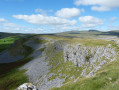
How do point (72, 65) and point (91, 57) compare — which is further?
point (72, 65)

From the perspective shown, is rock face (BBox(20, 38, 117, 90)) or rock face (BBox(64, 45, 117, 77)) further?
rock face (BBox(64, 45, 117, 77))

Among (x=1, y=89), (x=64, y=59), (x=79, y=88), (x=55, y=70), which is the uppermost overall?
(x=79, y=88)

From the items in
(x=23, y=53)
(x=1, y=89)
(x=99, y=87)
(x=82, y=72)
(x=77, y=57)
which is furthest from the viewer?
(x=23, y=53)

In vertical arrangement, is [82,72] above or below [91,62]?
below

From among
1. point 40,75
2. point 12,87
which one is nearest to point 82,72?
point 40,75

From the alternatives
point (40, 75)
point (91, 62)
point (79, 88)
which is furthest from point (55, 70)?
point (79, 88)

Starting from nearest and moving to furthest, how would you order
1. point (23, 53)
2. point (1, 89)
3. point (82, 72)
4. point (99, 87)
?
point (99, 87) → point (1, 89) → point (82, 72) → point (23, 53)

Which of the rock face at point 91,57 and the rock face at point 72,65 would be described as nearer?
the rock face at point 72,65

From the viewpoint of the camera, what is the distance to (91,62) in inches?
1959

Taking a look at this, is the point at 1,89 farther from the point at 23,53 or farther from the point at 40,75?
the point at 23,53

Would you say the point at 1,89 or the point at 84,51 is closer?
the point at 1,89

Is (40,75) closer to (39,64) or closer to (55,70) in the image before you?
(55,70)

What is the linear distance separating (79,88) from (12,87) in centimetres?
3629

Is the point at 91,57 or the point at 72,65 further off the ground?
the point at 91,57
